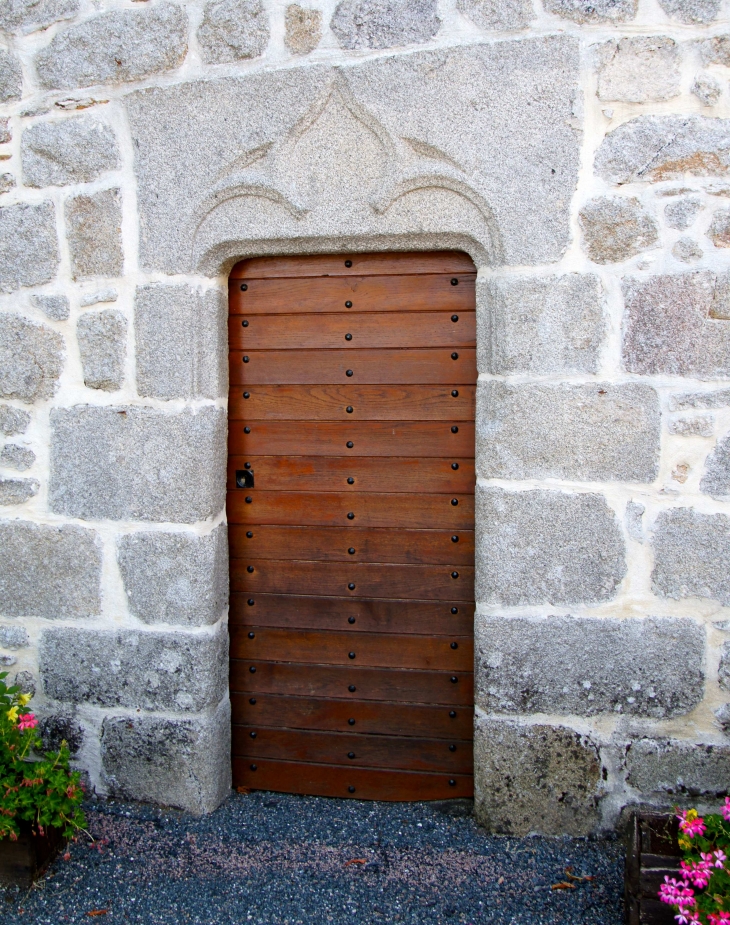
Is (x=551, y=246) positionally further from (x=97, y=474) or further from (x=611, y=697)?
(x=97, y=474)

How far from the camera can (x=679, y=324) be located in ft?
7.39

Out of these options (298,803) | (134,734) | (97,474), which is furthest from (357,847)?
(97,474)

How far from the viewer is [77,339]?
8.44 feet

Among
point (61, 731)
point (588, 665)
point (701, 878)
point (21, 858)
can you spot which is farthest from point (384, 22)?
point (21, 858)

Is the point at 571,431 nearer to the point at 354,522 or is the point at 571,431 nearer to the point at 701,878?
the point at 354,522

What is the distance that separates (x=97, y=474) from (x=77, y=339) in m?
0.47

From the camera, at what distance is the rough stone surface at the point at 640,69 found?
7.16ft

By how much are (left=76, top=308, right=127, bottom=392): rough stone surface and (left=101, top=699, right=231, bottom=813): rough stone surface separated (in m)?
1.21

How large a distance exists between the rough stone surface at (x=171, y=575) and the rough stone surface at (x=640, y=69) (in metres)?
1.92

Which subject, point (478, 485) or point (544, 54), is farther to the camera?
point (478, 485)

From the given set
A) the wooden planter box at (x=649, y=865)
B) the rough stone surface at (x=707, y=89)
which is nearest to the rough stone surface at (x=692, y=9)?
the rough stone surface at (x=707, y=89)

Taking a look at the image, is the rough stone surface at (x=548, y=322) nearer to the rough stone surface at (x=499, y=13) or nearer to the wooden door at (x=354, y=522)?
the wooden door at (x=354, y=522)

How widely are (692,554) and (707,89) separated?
1.38 m

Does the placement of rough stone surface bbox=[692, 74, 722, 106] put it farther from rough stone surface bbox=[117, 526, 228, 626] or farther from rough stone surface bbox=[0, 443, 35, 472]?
rough stone surface bbox=[0, 443, 35, 472]
